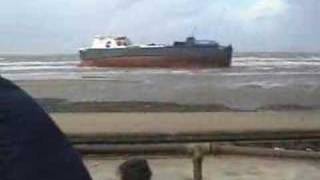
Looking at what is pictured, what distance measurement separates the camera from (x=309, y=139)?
6.36 m

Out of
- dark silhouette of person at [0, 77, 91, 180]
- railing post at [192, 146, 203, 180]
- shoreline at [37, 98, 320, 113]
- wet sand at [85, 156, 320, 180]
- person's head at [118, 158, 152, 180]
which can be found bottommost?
shoreline at [37, 98, 320, 113]

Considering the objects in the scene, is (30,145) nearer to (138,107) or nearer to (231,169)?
(231,169)

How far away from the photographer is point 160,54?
49781 millimetres

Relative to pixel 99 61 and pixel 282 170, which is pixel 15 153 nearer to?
pixel 282 170

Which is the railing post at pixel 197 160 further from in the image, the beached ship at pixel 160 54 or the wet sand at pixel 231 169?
the beached ship at pixel 160 54

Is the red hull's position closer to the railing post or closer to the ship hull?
the ship hull

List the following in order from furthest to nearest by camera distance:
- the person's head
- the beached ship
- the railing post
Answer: the beached ship
the railing post
the person's head

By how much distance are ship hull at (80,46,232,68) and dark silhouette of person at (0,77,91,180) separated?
4661 cm

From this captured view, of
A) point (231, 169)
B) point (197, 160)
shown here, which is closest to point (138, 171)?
point (197, 160)

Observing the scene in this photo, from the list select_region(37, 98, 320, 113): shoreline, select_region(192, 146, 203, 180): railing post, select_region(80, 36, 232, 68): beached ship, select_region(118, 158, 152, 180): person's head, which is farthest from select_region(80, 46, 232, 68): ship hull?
select_region(118, 158, 152, 180): person's head

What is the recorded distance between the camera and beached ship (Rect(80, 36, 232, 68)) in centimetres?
4853

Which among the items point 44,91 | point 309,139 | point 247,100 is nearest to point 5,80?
point 309,139

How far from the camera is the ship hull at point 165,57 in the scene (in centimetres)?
4853

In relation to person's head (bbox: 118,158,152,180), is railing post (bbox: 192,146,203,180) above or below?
below
